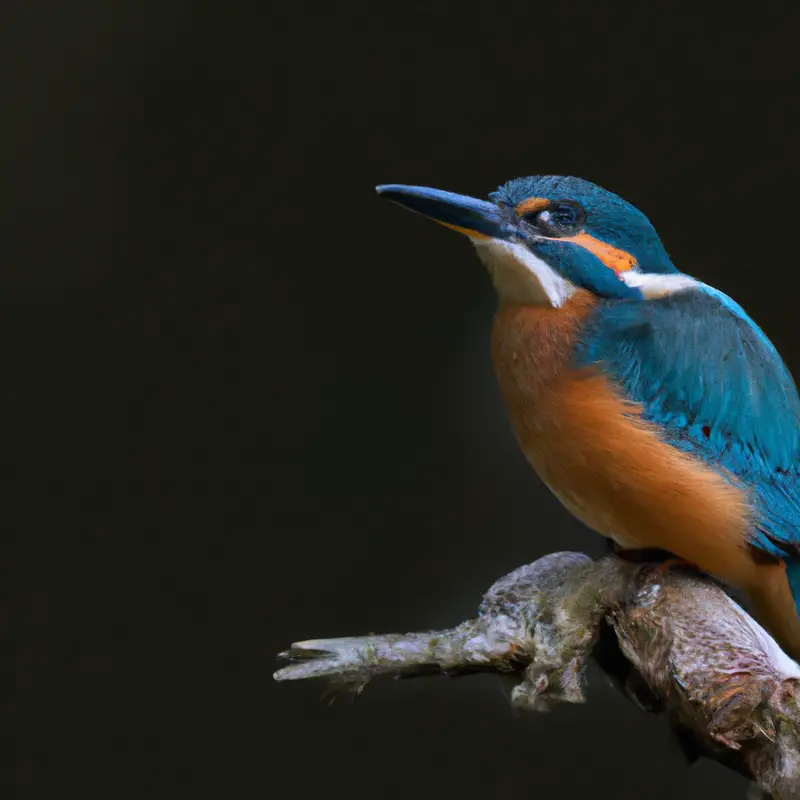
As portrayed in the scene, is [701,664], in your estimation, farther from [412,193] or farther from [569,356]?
[412,193]

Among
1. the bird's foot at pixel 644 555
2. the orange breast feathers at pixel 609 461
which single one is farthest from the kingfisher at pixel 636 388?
the bird's foot at pixel 644 555

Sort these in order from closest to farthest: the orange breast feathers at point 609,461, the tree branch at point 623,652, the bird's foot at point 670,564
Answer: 1. the tree branch at point 623,652
2. the orange breast feathers at point 609,461
3. the bird's foot at point 670,564

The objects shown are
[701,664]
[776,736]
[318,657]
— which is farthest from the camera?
[318,657]

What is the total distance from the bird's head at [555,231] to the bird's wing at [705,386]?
69mm

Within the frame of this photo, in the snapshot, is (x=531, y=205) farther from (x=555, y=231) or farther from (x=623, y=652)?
(x=623, y=652)

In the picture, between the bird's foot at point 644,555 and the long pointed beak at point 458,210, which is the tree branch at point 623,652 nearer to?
the bird's foot at point 644,555

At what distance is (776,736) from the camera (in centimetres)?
187

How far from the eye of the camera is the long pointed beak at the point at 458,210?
7.05ft

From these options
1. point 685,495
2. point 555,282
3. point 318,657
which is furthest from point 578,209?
point 318,657

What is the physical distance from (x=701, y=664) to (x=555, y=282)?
0.69m

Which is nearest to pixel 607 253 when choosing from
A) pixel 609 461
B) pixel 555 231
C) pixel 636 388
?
pixel 555 231

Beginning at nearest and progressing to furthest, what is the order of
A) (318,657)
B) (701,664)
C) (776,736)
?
(776,736), (701,664), (318,657)

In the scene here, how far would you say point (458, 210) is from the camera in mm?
2154

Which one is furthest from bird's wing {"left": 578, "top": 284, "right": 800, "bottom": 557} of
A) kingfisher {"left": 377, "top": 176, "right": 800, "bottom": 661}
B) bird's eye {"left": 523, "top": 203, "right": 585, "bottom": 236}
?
bird's eye {"left": 523, "top": 203, "right": 585, "bottom": 236}
